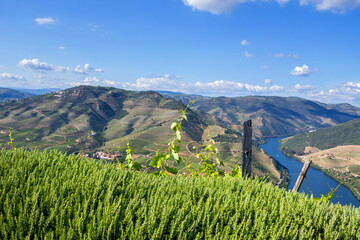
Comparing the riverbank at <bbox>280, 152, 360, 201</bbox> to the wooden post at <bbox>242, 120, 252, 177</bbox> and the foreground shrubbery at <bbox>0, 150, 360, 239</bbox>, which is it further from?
the foreground shrubbery at <bbox>0, 150, 360, 239</bbox>

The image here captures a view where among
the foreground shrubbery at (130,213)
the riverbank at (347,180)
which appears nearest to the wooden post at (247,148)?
the foreground shrubbery at (130,213)

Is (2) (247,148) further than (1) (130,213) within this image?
Yes

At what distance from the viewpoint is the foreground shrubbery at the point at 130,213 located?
237 centimetres

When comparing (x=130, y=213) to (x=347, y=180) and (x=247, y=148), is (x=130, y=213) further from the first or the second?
(x=347, y=180)

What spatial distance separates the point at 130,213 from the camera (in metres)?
2.55

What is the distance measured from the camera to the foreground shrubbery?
2.37 meters

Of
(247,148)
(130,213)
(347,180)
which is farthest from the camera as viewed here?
(347,180)

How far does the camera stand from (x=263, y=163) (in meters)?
184

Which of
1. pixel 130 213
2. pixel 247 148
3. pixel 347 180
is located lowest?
pixel 347 180

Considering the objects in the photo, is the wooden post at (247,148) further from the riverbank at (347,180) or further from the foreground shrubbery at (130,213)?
the riverbank at (347,180)

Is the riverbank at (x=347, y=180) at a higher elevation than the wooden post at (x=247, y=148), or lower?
lower

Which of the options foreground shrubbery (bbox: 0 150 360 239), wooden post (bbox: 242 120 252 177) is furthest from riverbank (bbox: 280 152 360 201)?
foreground shrubbery (bbox: 0 150 360 239)

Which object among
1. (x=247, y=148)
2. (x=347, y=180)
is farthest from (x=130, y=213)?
(x=347, y=180)

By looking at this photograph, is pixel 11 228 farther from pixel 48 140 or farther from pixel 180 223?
pixel 48 140
